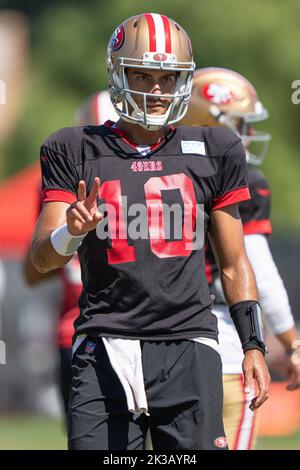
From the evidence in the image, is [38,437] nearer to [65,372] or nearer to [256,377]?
[65,372]

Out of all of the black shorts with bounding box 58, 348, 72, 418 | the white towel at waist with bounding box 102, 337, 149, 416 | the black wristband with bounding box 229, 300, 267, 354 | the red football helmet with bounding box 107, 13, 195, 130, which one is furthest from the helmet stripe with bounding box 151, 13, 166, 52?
the black shorts with bounding box 58, 348, 72, 418

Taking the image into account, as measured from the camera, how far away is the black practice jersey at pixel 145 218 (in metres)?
4.12

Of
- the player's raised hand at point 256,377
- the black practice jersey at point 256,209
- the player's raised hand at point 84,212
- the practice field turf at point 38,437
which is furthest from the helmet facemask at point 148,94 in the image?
the practice field turf at point 38,437

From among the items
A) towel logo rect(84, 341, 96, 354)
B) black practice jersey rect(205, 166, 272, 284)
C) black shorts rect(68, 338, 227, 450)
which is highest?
black practice jersey rect(205, 166, 272, 284)

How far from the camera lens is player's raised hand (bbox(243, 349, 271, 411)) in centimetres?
410

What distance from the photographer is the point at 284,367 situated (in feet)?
18.5

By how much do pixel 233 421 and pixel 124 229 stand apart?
→ 1316mm

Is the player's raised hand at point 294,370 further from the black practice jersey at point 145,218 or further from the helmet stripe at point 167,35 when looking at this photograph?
the helmet stripe at point 167,35

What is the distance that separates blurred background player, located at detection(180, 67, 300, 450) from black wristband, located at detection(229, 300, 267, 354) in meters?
0.86

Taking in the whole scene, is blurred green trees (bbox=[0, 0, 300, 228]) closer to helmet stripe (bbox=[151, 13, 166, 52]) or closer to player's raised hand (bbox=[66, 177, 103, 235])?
helmet stripe (bbox=[151, 13, 166, 52])

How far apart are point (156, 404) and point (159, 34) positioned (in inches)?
52.0

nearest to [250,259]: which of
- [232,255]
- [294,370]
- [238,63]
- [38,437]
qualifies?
[294,370]

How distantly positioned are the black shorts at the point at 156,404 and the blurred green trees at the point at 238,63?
62.6 ft

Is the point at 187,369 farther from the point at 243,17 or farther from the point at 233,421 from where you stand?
the point at 243,17
